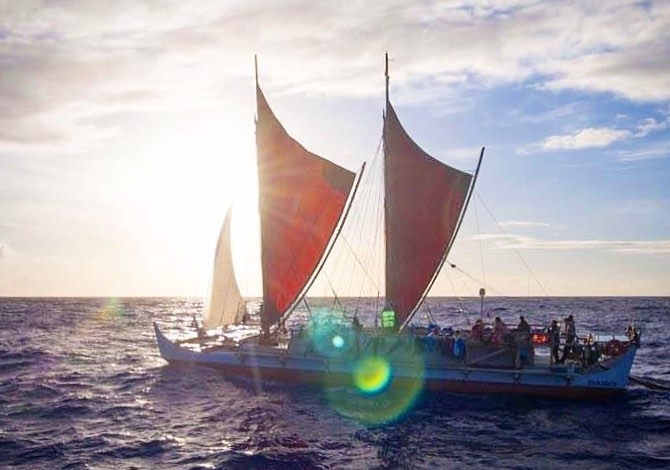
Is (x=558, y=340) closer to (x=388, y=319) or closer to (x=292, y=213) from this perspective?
(x=388, y=319)

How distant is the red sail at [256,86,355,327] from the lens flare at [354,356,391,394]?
6.55m

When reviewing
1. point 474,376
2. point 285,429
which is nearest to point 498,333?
point 474,376

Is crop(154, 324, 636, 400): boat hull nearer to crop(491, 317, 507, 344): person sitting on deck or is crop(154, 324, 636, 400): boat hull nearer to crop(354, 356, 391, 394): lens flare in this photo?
crop(354, 356, 391, 394): lens flare

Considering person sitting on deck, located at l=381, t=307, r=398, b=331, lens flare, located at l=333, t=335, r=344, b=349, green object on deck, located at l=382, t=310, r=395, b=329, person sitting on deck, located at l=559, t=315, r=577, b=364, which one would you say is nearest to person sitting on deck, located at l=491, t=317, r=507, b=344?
person sitting on deck, located at l=559, t=315, r=577, b=364

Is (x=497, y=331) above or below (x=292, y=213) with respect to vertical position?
below

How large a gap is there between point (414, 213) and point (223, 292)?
17743 millimetres

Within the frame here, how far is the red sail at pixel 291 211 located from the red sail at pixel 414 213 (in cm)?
306

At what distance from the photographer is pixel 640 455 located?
2838 centimetres

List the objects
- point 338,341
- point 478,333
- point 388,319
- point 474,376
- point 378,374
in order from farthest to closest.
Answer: point 388,319 → point 338,341 → point 378,374 → point 478,333 → point 474,376

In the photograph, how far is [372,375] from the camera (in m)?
38.6

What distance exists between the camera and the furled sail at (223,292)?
50094 mm

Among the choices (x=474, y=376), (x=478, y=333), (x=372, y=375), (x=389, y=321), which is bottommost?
(x=372, y=375)

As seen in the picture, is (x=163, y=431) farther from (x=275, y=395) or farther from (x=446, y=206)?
(x=446, y=206)

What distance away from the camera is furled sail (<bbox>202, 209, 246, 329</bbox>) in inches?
1972
